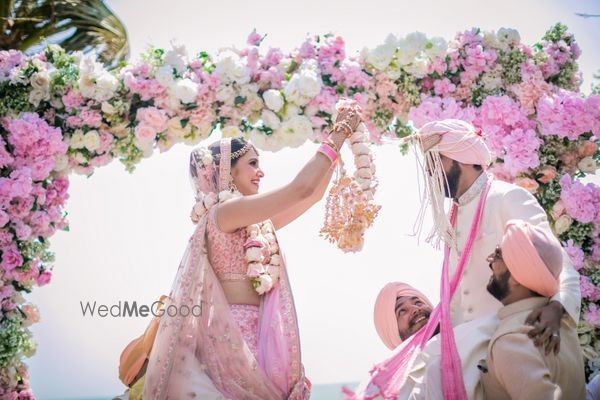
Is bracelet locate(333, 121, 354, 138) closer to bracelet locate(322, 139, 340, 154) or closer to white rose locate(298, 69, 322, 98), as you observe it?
bracelet locate(322, 139, 340, 154)

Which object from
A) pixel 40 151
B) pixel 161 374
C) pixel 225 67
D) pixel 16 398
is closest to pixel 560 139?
pixel 225 67

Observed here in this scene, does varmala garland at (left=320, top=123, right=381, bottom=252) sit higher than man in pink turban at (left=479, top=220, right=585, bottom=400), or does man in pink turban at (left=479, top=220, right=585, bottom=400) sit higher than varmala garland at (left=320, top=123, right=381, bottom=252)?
varmala garland at (left=320, top=123, right=381, bottom=252)

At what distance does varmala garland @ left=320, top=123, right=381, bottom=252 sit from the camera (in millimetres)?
4797

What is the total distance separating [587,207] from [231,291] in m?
2.97

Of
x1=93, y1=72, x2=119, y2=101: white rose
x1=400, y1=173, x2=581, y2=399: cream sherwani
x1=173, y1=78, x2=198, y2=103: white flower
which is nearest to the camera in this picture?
x1=400, y1=173, x2=581, y2=399: cream sherwani

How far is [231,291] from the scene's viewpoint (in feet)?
16.9

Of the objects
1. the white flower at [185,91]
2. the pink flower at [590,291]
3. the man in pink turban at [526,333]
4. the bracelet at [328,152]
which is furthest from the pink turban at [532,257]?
the white flower at [185,91]

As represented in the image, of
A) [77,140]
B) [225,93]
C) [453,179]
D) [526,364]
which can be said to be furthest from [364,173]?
[77,140]

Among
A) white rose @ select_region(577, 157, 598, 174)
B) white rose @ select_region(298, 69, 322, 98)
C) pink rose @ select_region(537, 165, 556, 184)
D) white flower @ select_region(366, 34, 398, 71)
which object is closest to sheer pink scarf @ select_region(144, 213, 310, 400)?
white rose @ select_region(298, 69, 322, 98)

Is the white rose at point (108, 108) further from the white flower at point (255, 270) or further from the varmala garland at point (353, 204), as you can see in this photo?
the varmala garland at point (353, 204)

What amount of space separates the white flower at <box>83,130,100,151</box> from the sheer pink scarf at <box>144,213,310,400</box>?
174 centimetres

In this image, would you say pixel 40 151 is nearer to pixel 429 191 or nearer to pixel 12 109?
pixel 12 109

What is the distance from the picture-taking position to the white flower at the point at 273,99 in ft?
20.5

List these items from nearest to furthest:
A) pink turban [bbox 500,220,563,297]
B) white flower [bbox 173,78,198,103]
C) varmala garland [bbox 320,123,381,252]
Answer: pink turban [bbox 500,220,563,297] < varmala garland [bbox 320,123,381,252] < white flower [bbox 173,78,198,103]
